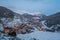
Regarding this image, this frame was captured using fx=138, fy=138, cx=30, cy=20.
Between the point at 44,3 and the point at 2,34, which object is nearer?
the point at 2,34

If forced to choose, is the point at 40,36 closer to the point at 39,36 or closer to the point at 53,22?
the point at 39,36

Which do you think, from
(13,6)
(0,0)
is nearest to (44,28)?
(13,6)

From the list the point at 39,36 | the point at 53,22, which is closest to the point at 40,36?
the point at 39,36

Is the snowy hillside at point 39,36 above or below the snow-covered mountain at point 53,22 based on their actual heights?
below

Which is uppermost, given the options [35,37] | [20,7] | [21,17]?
[20,7]

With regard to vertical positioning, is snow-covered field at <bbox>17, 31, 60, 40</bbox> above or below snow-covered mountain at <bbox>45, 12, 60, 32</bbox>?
below

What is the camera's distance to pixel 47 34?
2.19m

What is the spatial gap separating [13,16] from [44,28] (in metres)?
0.53

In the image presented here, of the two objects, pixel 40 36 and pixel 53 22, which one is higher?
pixel 53 22

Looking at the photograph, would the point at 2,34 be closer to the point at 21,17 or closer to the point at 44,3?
the point at 21,17

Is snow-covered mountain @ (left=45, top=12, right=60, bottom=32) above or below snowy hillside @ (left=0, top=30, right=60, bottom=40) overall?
above

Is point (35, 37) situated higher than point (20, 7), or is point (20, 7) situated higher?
point (20, 7)

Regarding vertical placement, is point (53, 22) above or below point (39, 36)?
above

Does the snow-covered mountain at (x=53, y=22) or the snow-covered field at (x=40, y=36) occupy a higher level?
the snow-covered mountain at (x=53, y=22)
